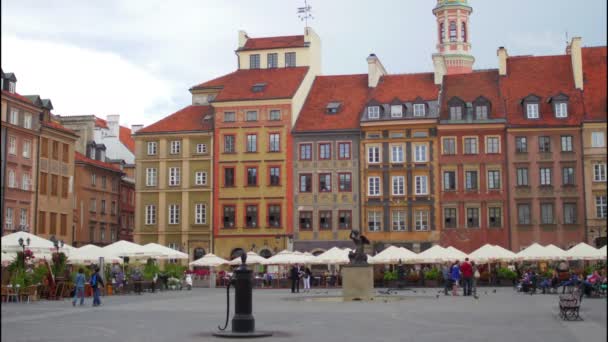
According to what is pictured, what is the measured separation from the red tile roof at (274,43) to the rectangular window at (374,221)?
15021mm

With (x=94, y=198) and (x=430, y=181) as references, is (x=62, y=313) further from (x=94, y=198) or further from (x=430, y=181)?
(x=94, y=198)

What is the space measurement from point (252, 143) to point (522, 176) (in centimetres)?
1863

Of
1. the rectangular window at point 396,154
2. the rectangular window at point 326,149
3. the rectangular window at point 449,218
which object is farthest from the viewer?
the rectangular window at point 326,149

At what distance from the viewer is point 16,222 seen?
2078 inches

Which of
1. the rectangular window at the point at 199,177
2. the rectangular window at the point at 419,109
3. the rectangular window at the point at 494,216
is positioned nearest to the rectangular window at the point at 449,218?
the rectangular window at the point at 494,216

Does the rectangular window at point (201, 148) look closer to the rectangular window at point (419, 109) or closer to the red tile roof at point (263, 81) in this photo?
the red tile roof at point (263, 81)

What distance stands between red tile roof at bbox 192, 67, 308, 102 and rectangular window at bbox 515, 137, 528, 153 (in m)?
15.7

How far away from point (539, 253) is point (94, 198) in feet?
123

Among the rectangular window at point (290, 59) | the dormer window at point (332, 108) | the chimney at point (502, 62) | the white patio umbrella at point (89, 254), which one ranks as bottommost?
the white patio umbrella at point (89, 254)

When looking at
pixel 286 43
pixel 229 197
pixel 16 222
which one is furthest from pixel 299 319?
pixel 286 43

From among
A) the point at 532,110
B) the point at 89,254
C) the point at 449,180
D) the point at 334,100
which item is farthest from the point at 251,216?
the point at 89,254

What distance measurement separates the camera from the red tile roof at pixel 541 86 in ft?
183

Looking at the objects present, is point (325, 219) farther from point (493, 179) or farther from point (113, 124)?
point (113, 124)

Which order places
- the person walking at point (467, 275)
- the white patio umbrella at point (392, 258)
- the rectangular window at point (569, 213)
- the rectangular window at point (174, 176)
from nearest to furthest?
the person walking at point (467, 275), the white patio umbrella at point (392, 258), the rectangular window at point (569, 213), the rectangular window at point (174, 176)
